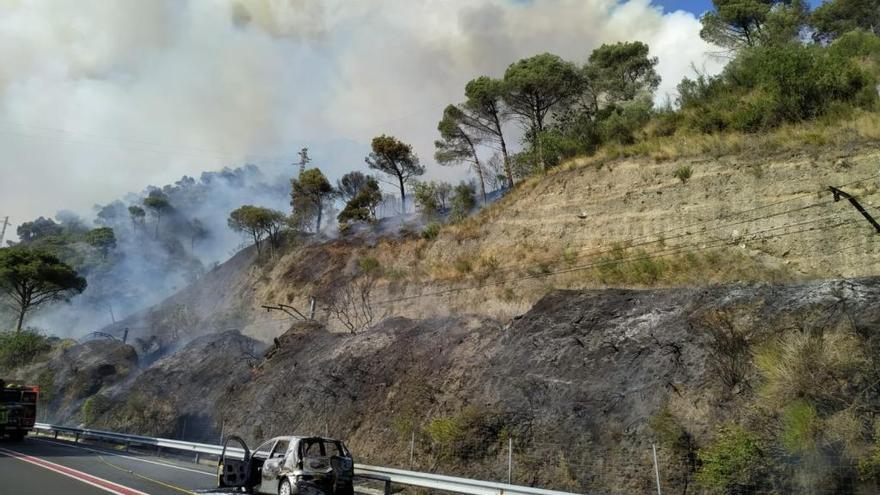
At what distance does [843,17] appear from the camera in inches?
1711

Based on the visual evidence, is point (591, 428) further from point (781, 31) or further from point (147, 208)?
point (147, 208)

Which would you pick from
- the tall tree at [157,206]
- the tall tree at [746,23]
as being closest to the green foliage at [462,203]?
the tall tree at [746,23]

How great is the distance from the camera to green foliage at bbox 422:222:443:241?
3819cm

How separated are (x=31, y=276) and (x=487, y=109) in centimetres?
4778

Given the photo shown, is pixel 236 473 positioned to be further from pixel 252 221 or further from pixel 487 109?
pixel 252 221

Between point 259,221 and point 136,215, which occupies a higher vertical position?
point 136,215

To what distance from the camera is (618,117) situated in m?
32.4

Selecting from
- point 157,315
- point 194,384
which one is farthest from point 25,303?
point 194,384

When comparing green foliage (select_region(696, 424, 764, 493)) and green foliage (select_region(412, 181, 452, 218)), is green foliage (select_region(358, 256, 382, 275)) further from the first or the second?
green foliage (select_region(696, 424, 764, 493))

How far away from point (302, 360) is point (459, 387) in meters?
11.2

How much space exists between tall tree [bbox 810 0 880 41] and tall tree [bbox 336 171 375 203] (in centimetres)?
4343

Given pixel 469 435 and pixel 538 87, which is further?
pixel 538 87

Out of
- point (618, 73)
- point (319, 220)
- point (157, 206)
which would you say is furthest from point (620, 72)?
point (157, 206)

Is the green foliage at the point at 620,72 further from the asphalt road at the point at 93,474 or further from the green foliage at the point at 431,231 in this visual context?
the asphalt road at the point at 93,474
